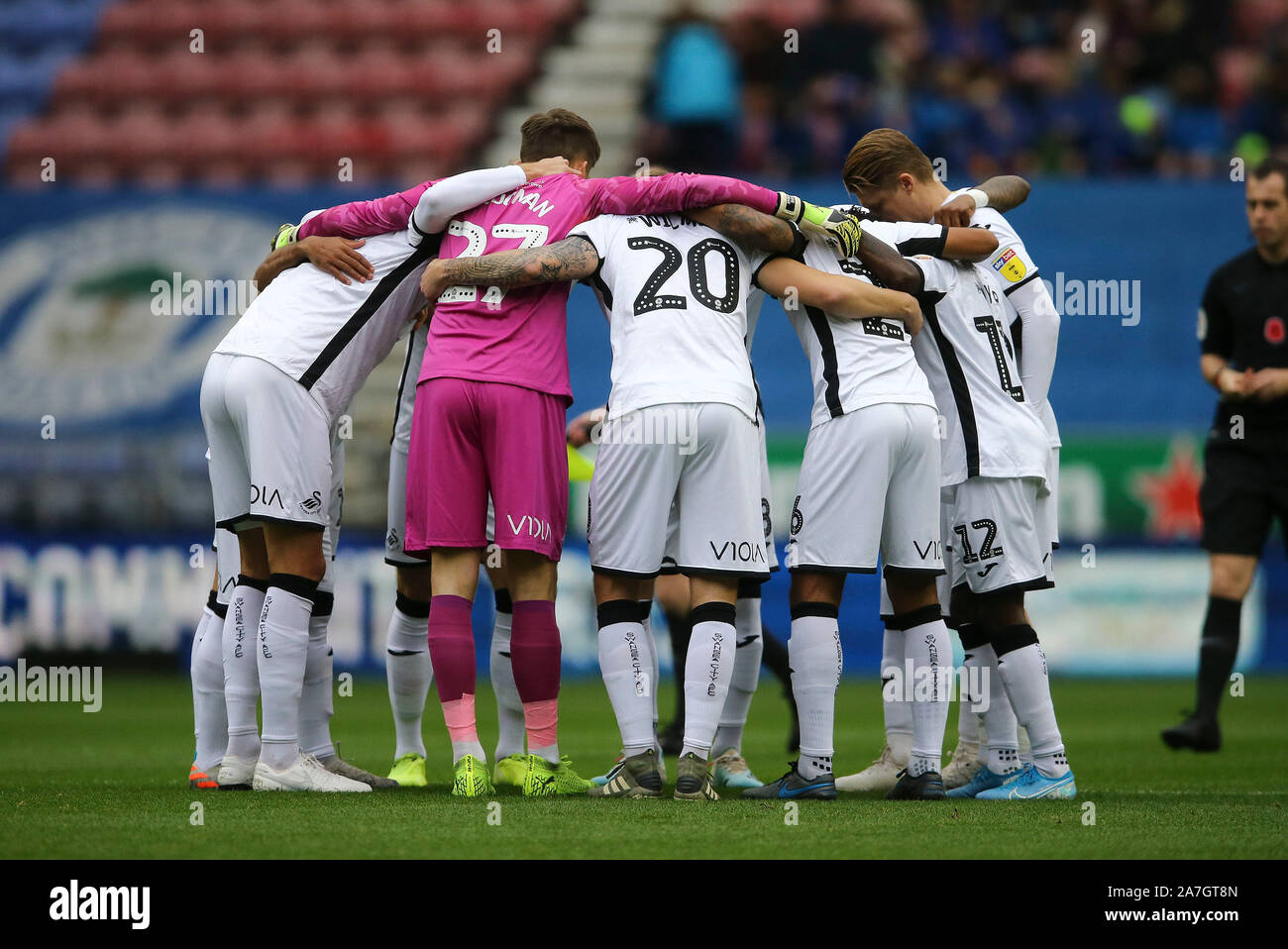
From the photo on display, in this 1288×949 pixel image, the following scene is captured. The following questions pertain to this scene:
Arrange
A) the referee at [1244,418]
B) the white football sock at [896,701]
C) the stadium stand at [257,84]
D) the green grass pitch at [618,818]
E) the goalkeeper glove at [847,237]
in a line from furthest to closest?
the stadium stand at [257,84]
the referee at [1244,418]
the white football sock at [896,701]
the goalkeeper glove at [847,237]
the green grass pitch at [618,818]

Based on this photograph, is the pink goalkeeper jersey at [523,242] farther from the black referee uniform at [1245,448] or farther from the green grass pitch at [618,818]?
the black referee uniform at [1245,448]

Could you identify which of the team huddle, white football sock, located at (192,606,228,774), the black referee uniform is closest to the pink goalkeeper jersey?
the team huddle

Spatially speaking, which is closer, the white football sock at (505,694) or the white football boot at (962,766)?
the white football boot at (962,766)

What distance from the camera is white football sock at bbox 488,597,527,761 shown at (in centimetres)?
575

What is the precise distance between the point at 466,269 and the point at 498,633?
4.95ft

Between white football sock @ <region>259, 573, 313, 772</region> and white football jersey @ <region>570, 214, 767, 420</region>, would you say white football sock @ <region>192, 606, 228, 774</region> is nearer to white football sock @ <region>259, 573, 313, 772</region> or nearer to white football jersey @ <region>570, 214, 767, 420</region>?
white football sock @ <region>259, 573, 313, 772</region>

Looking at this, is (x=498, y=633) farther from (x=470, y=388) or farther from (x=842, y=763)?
(x=842, y=763)

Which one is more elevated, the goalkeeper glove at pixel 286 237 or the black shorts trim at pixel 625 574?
the goalkeeper glove at pixel 286 237

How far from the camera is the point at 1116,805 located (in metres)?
4.85

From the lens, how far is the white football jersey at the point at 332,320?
17.6 feet

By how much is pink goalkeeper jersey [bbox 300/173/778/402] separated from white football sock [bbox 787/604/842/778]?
117cm

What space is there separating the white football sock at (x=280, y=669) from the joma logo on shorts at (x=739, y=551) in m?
1.48

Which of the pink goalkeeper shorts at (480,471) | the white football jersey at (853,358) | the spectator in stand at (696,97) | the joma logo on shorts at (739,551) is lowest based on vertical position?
the joma logo on shorts at (739,551)

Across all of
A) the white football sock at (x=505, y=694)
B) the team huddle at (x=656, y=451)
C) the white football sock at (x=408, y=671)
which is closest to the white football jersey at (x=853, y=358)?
the team huddle at (x=656, y=451)
